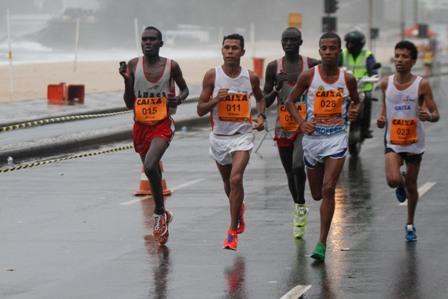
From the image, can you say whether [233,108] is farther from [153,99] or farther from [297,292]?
[297,292]

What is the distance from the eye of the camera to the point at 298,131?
12922mm

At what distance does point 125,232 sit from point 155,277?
2.58 m

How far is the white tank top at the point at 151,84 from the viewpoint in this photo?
12.5m

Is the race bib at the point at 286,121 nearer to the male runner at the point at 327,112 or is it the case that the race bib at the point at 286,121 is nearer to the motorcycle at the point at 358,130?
the male runner at the point at 327,112

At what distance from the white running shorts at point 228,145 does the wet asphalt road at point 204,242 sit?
0.78 metres

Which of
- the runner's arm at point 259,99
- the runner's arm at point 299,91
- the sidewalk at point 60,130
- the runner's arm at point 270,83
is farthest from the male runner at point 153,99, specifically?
the sidewalk at point 60,130

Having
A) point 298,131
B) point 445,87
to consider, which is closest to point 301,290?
point 298,131

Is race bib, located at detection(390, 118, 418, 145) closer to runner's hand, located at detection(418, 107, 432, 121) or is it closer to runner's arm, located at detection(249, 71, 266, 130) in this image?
runner's hand, located at detection(418, 107, 432, 121)

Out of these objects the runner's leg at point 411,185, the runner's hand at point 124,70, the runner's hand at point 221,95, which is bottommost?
the runner's leg at point 411,185

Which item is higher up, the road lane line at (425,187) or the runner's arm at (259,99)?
the runner's arm at (259,99)

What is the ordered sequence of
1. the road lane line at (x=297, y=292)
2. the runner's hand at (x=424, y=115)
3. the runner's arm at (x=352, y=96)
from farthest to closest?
the runner's hand at (x=424, y=115)
the runner's arm at (x=352, y=96)
the road lane line at (x=297, y=292)

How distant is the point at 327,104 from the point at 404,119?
980 millimetres

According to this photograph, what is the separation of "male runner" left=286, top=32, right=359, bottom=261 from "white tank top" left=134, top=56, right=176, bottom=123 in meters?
1.42

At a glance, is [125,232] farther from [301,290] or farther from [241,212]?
[301,290]
